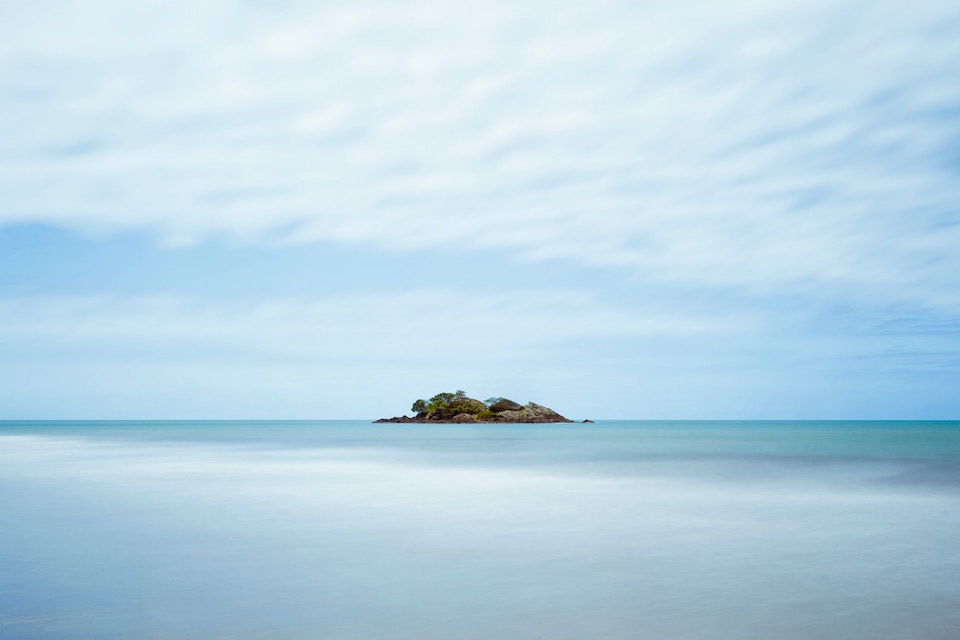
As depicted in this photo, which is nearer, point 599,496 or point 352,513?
point 352,513

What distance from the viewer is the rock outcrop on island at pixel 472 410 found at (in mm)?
172125

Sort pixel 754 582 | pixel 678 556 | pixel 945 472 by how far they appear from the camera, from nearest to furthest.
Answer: pixel 754 582, pixel 678 556, pixel 945 472

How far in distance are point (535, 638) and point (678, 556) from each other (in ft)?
19.5

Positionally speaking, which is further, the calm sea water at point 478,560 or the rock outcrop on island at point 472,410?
the rock outcrop on island at point 472,410

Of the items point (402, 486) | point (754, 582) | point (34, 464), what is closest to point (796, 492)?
point (402, 486)

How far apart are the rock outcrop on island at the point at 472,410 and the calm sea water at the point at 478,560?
14427cm

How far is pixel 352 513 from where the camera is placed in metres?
19.8

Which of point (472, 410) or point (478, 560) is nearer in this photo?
point (478, 560)

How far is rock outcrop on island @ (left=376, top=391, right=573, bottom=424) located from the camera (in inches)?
6777

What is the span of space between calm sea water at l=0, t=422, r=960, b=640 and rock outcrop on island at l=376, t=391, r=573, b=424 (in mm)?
144266

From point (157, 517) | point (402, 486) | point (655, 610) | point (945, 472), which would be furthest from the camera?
point (945, 472)

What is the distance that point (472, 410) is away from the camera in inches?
6777

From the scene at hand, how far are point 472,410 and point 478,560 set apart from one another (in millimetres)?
159345

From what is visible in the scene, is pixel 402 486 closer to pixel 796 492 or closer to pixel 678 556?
pixel 796 492
